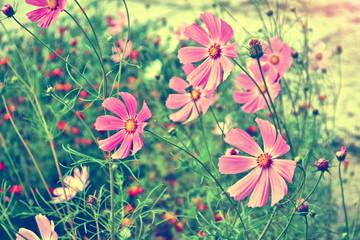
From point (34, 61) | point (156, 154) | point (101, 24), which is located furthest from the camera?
point (101, 24)

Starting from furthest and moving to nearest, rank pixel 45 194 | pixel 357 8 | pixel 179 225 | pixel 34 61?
pixel 357 8 < pixel 34 61 < pixel 45 194 < pixel 179 225

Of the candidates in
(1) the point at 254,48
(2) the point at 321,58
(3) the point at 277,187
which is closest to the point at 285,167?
(3) the point at 277,187

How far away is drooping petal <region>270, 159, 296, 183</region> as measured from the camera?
59cm

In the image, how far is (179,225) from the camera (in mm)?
1166

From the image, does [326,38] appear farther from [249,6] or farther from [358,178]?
[358,178]

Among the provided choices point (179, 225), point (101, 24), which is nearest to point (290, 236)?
point (179, 225)

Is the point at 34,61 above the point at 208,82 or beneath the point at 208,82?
beneath

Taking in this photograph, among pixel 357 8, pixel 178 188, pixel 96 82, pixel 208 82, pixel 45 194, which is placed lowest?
pixel 45 194

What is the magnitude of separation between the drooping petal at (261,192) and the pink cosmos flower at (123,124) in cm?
21

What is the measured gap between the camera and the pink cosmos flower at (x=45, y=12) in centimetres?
68

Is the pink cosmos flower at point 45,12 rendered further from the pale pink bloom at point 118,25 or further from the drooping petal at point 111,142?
the pale pink bloom at point 118,25

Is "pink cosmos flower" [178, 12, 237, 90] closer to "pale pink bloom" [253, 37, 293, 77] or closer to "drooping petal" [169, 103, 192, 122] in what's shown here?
"drooping petal" [169, 103, 192, 122]

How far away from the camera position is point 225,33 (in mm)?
684

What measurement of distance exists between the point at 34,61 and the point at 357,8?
1956 millimetres
